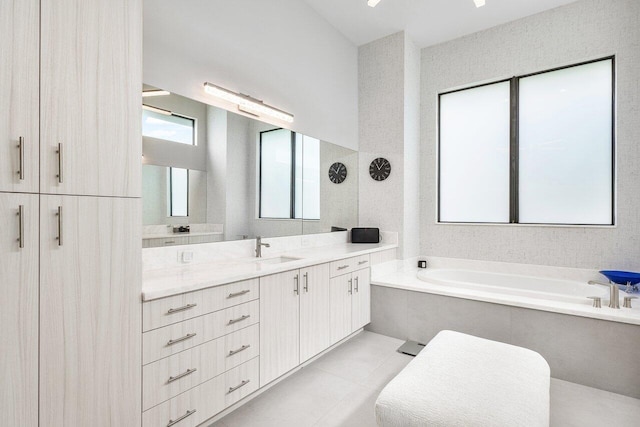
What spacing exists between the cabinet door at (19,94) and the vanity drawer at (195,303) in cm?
67

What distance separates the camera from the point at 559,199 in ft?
10.5

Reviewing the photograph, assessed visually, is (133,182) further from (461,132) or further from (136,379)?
(461,132)

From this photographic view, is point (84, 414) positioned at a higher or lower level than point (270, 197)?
lower

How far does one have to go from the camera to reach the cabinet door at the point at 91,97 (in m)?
1.13

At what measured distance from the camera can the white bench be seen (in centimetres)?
126

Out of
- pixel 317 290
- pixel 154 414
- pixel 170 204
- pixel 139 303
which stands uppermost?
pixel 170 204

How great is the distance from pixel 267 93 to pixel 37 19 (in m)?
1.72

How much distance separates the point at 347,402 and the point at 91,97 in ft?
7.20

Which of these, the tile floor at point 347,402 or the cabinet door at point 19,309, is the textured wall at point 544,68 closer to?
the tile floor at point 347,402

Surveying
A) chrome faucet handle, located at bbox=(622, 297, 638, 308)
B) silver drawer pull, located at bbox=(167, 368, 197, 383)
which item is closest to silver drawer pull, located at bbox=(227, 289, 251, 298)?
silver drawer pull, located at bbox=(167, 368, 197, 383)

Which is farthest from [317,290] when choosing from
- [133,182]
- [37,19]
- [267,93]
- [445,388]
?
[37,19]

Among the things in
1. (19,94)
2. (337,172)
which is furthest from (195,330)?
(337,172)

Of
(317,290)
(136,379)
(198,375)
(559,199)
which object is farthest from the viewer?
(559,199)

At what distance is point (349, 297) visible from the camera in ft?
9.28
